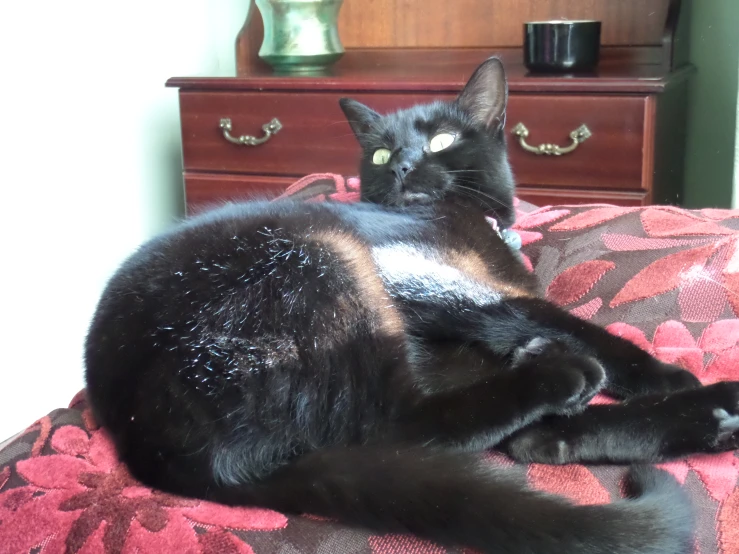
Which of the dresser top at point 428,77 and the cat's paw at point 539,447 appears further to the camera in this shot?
the dresser top at point 428,77

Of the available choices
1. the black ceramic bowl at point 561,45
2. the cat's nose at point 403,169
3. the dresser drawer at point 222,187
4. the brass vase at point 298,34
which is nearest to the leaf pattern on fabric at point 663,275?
the cat's nose at point 403,169

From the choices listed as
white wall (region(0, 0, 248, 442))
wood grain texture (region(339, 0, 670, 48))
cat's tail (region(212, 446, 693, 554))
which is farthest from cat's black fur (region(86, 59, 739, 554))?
wood grain texture (region(339, 0, 670, 48))

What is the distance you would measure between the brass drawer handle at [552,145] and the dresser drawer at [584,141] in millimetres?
12

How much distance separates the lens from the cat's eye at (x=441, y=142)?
3.81 feet

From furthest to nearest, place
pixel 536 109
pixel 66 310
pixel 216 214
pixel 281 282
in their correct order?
pixel 66 310 → pixel 536 109 → pixel 216 214 → pixel 281 282

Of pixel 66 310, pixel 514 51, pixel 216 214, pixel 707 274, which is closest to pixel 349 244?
pixel 216 214

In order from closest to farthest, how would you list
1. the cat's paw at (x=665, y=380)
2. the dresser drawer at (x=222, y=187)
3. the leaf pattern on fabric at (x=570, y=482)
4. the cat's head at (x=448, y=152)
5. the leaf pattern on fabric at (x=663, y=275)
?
1. the leaf pattern on fabric at (x=570, y=482)
2. the cat's paw at (x=665, y=380)
3. the leaf pattern on fabric at (x=663, y=275)
4. the cat's head at (x=448, y=152)
5. the dresser drawer at (x=222, y=187)

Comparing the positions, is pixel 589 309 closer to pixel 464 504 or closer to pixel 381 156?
pixel 381 156

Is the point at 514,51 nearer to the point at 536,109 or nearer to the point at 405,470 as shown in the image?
the point at 536,109

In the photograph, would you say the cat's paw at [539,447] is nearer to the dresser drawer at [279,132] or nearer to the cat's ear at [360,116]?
the cat's ear at [360,116]

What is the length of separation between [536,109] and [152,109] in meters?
1.14

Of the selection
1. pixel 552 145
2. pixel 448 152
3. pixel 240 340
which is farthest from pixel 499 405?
pixel 552 145

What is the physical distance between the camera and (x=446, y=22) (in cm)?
207

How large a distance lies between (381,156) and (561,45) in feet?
2.21
